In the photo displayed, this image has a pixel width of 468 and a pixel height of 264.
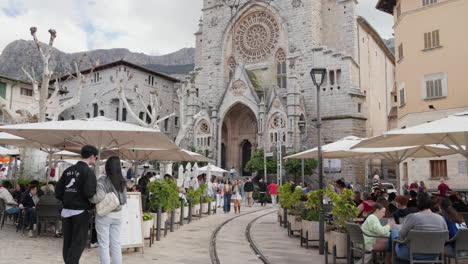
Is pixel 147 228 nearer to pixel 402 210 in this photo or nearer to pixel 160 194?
pixel 160 194

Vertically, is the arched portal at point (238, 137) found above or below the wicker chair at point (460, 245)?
above

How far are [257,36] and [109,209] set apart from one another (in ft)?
122

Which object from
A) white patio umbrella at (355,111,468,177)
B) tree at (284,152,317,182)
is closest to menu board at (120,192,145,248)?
white patio umbrella at (355,111,468,177)

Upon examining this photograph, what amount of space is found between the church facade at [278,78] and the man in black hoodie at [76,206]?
2542cm

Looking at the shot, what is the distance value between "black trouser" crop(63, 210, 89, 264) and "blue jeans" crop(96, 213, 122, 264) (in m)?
0.24

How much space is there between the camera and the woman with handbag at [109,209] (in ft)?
18.0

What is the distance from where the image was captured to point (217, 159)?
1490 inches

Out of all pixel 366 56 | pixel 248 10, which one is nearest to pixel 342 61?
pixel 366 56

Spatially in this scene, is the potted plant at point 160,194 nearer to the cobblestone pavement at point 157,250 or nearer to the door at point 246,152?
the cobblestone pavement at point 157,250

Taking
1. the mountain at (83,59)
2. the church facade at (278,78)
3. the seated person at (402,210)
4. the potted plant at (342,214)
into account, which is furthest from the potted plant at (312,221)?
the mountain at (83,59)

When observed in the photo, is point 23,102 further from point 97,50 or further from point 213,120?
point 97,50

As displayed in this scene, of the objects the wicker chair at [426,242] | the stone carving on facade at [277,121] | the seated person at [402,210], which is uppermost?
the stone carving on facade at [277,121]

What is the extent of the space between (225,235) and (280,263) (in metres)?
4.05

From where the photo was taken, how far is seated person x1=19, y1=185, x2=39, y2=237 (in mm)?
10234
